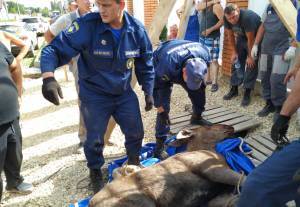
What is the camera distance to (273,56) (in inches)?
200

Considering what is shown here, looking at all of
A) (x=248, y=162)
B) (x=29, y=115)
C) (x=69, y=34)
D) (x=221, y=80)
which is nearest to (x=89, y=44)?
(x=69, y=34)

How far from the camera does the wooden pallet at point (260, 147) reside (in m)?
3.85

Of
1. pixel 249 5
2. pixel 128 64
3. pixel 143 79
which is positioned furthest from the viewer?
pixel 249 5

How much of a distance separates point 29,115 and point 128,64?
4529mm

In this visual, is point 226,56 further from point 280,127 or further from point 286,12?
point 280,127

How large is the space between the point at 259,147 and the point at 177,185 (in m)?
1.76

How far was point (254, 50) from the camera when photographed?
549cm

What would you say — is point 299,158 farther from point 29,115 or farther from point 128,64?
point 29,115

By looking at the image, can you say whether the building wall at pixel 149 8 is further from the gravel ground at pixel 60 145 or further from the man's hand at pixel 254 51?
the man's hand at pixel 254 51

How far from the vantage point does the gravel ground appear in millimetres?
3814

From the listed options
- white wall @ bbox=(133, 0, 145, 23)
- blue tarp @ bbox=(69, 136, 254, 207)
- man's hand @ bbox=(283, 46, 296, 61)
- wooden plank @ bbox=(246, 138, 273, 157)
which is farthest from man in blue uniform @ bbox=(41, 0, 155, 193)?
white wall @ bbox=(133, 0, 145, 23)

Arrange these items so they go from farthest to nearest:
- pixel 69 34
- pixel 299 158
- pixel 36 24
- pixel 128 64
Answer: pixel 36 24
pixel 128 64
pixel 69 34
pixel 299 158

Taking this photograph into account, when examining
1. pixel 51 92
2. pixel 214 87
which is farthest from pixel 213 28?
pixel 51 92

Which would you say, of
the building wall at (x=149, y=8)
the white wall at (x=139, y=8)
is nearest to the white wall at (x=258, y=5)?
the building wall at (x=149, y=8)
